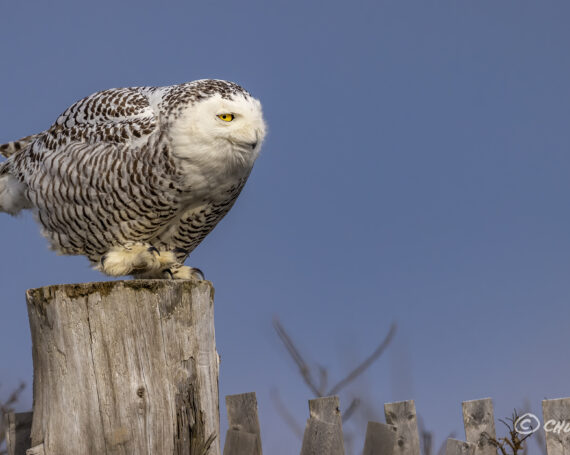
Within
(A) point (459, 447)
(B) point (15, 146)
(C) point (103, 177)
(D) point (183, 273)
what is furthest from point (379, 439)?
(B) point (15, 146)

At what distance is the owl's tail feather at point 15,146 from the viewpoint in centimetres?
448

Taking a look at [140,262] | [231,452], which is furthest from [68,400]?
[140,262]

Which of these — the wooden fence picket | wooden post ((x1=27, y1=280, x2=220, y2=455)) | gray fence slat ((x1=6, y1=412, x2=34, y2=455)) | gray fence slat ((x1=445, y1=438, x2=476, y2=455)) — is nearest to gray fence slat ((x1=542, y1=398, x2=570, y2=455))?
gray fence slat ((x1=445, y1=438, x2=476, y2=455))

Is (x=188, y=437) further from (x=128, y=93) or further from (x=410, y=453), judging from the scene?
(x=128, y=93)

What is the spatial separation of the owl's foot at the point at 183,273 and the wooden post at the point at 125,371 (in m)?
1.05

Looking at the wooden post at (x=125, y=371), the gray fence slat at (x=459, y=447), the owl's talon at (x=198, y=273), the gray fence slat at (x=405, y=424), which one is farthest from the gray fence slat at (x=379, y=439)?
the owl's talon at (x=198, y=273)

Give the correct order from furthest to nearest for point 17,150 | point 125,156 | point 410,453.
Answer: point 17,150 < point 125,156 < point 410,453

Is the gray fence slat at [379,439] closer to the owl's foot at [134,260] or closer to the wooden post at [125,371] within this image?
the wooden post at [125,371]

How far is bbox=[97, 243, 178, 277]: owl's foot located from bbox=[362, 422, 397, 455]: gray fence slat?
4.93 feet

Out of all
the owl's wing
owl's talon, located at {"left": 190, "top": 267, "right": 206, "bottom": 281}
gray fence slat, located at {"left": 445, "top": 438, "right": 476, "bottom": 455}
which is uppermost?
the owl's wing

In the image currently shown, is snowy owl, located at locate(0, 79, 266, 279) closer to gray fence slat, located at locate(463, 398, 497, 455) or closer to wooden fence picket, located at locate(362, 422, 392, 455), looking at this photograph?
wooden fence picket, located at locate(362, 422, 392, 455)

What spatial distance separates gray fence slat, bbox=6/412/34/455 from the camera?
3.22 meters

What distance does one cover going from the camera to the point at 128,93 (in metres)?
3.94

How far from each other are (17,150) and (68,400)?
2252mm
